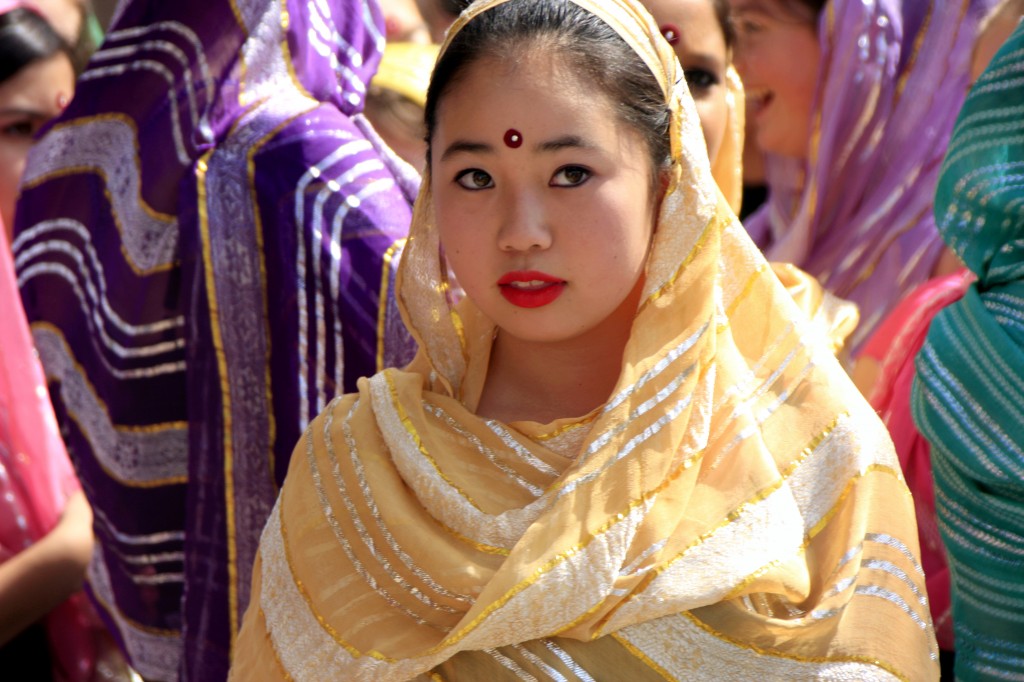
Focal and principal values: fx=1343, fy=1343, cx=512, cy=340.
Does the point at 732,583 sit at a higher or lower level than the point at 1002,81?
lower

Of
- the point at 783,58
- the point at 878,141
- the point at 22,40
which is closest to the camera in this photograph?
the point at 22,40

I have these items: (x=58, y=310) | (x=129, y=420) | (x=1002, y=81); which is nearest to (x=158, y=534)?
(x=129, y=420)

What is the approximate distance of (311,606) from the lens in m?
1.88

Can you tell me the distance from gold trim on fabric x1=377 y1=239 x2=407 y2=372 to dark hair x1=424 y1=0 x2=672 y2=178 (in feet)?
2.01

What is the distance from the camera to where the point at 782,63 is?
12.6 feet

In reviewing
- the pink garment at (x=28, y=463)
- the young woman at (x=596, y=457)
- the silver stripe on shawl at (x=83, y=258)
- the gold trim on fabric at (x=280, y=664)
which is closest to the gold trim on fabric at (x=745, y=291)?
the young woman at (x=596, y=457)

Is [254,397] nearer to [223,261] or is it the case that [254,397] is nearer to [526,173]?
[223,261]

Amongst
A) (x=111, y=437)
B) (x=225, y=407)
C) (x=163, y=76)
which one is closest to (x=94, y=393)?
(x=111, y=437)

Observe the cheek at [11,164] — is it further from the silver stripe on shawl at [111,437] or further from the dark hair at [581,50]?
the dark hair at [581,50]

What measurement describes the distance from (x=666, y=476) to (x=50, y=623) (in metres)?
1.56

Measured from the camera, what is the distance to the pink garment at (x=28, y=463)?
8.90ft

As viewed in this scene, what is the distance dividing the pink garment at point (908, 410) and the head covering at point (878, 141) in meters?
0.61

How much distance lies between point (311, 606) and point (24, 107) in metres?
2.01

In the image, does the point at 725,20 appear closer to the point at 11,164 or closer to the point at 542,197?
the point at 542,197
